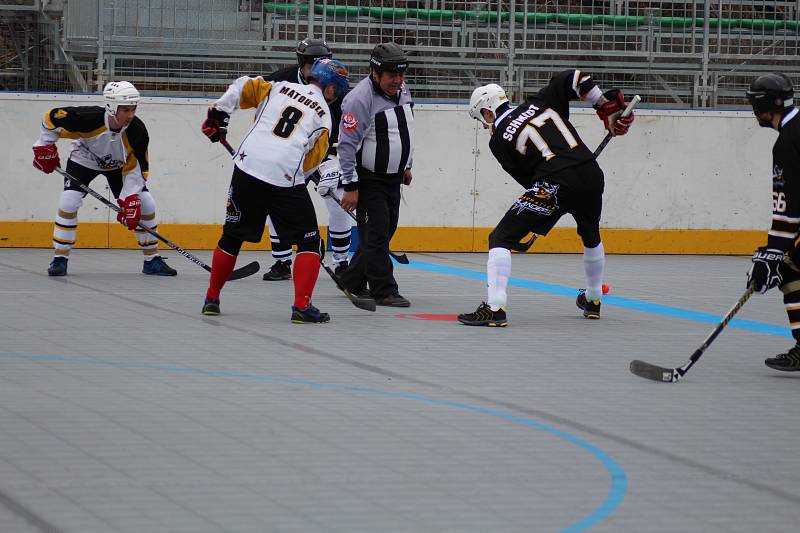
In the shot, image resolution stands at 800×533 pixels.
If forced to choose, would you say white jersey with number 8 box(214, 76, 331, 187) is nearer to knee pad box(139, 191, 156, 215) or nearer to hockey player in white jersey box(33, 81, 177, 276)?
hockey player in white jersey box(33, 81, 177, 276)

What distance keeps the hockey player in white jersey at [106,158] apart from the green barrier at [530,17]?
153 inches

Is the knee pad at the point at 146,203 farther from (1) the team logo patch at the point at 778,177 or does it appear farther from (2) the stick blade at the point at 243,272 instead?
(1) the team logo patch at the point at 778,177

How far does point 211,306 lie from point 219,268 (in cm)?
26

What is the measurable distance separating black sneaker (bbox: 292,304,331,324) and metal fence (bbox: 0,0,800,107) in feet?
17.9

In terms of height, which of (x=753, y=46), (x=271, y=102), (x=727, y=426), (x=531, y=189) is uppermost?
(x=753, y=46)

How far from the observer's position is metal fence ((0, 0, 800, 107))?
12.2m

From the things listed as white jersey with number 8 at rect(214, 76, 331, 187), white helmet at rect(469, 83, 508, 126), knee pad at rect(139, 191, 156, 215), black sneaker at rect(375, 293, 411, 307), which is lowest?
black sneaker at rect(375, 293, 411, 307)

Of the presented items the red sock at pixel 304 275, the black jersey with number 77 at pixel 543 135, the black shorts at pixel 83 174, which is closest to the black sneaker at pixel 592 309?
the black jersey with number 77 at pixel 543 135

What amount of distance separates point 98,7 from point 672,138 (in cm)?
579

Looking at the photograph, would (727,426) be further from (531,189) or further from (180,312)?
(180,312)

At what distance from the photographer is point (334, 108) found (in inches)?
353

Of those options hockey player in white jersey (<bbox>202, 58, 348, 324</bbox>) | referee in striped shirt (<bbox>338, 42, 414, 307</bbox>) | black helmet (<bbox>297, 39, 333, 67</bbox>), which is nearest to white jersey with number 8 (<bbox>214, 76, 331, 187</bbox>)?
hockey player in white jersey (<bbox>202, 58, 348, 324</bbox>)

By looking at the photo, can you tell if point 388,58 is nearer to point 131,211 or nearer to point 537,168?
point 537,168

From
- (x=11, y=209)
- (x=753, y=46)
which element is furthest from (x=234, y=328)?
(x=753, y=46)
